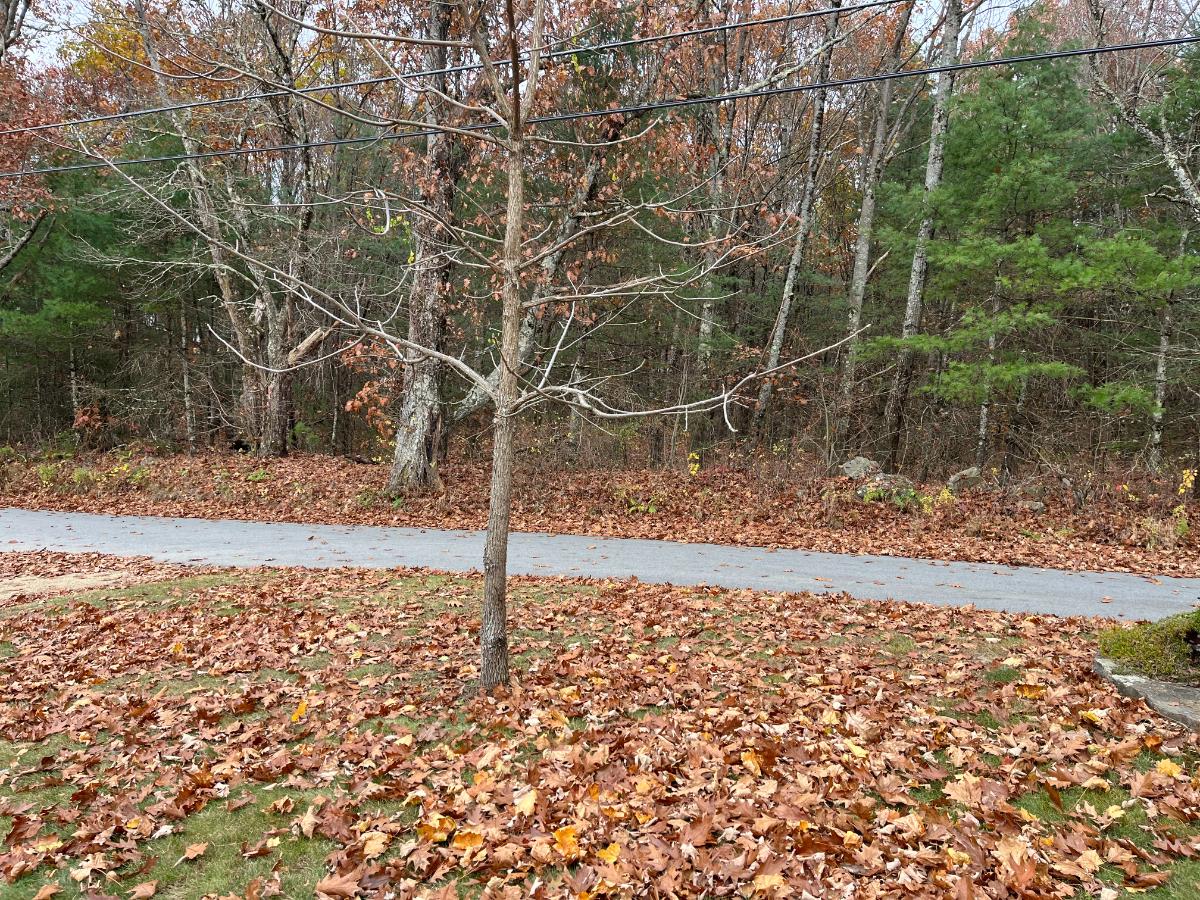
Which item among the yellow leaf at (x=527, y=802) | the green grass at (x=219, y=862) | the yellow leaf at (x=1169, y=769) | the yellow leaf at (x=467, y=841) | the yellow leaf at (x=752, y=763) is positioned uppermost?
the yellow leaf at (x=1169, y=769)

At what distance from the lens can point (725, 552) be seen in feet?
35.4

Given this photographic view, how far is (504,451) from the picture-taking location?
5.10m

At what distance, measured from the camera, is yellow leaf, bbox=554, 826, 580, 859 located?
3275mm

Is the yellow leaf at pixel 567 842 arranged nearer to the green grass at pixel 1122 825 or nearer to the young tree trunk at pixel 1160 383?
the green grass at pixel 1122 825

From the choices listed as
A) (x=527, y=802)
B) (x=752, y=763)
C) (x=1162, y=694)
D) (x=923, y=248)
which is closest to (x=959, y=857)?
(x=752, y=763)

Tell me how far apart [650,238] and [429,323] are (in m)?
5.86

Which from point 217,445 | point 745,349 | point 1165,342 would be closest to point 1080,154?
point 1165,342

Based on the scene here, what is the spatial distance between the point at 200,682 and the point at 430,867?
3547 mm

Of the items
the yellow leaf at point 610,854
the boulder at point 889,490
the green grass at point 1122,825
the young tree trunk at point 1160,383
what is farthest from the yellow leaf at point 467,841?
the young tree trunk at point 1160,383

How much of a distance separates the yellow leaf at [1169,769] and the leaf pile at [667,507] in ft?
22.1

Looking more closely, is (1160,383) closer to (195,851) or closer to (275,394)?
(195,851)

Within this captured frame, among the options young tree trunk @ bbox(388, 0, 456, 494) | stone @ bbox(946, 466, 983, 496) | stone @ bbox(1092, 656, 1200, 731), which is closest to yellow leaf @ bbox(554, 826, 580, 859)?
stone @ bbox(1092, 656, 1200, 731)

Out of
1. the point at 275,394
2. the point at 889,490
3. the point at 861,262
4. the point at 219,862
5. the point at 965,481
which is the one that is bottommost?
the point at 219,862

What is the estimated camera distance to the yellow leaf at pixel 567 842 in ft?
10.7
